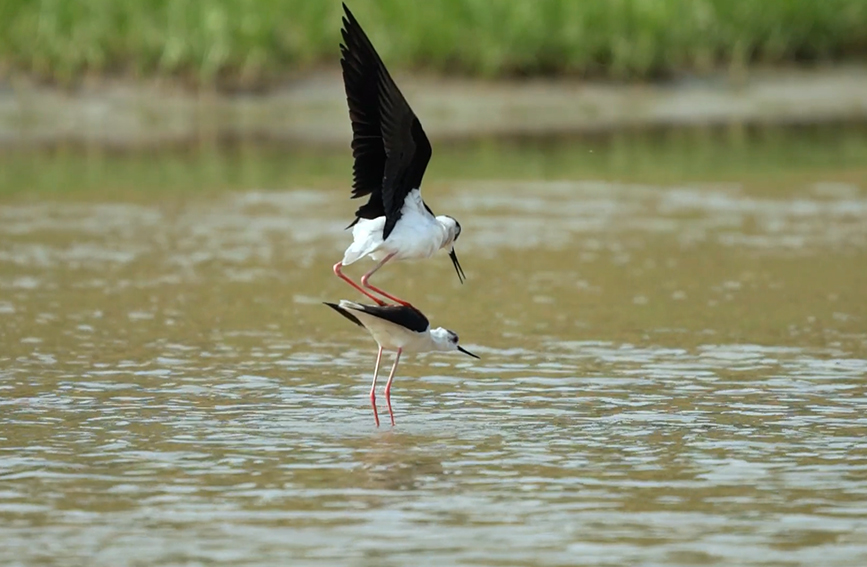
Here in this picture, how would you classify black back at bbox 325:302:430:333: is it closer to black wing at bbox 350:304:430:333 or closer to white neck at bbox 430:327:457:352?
black wing at bbox 350:304:430:333

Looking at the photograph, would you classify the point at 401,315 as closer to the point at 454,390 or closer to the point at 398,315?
the point at 398,315

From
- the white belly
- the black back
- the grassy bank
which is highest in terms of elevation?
the grassy bank

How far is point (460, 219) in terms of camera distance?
12836 millimetres

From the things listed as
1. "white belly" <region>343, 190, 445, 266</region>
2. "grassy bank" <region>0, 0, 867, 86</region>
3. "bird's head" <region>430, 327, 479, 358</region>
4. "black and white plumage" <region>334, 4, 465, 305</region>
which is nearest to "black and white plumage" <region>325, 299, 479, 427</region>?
"bird's head" <region>430, 327, 479, 358</region>

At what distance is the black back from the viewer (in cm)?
712

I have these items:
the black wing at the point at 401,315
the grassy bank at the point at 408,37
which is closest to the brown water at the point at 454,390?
the black wing at the point at 401,315

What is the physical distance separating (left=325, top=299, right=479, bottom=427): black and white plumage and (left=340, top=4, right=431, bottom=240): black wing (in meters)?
0.36

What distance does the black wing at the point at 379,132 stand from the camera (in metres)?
7.06

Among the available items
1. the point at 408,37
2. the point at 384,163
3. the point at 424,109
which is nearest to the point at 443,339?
the point at 384,163

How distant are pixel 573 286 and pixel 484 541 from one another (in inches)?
206

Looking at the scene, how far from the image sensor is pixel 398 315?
7.21 meters

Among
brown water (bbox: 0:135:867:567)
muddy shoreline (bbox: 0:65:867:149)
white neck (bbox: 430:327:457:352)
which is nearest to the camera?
brown water (bbox: 0:135:867:567)

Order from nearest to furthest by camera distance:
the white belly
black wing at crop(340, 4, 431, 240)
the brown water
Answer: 1. the brown water
2. black wing at crop(340, 4, 431, 240)
3. the white belly

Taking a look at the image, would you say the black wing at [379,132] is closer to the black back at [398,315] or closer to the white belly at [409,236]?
the white belly at [409,236]
